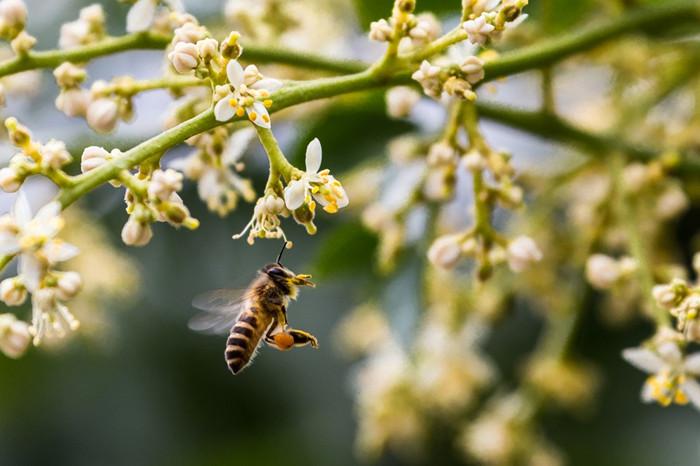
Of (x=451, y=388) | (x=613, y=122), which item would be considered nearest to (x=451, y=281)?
(x=451, y=388)

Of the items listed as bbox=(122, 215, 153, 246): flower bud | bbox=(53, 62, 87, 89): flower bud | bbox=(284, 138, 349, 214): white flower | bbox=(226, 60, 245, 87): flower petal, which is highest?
bbox=(53, 62, 87, 89): flower bud

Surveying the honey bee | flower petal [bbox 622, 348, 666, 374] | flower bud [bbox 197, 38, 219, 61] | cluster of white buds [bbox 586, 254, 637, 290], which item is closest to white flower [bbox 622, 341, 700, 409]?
flower petal [bbox 622, 348, 666, 374]

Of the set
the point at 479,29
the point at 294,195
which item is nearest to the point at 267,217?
the point at 294,195

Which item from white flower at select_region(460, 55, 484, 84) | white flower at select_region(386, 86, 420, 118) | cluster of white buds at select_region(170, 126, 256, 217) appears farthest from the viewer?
white flower at select_region(386, 86, 420, 118)

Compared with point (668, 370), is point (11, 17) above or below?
above

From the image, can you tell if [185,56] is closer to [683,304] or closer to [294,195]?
[294,195]

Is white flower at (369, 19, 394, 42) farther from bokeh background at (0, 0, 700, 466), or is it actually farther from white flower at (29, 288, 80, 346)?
bokeh background at (0, 0, 700, 466)
